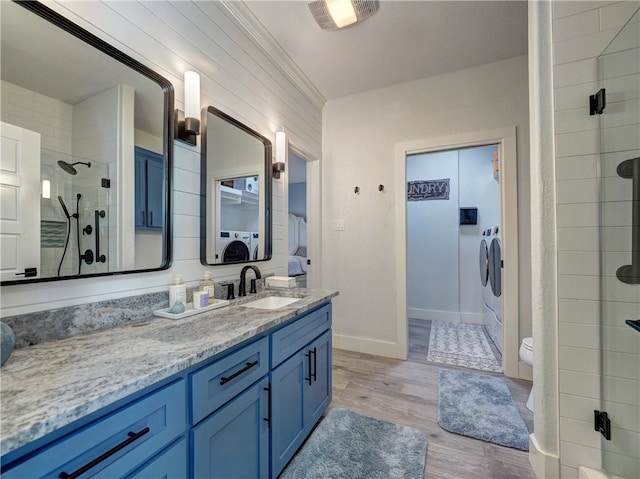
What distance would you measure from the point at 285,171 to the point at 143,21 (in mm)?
1318

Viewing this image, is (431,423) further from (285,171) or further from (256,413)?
(285,171)

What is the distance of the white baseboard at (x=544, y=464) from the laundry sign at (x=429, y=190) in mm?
3325

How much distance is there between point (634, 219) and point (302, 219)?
Answer: 17.4 feet

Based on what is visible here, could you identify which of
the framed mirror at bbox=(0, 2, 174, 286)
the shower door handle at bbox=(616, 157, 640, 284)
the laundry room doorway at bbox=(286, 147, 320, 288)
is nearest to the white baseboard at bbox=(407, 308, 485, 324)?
the laundry room doorway at bbox=(286, 147, 320, 288)

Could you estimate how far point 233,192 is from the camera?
1.88 metres

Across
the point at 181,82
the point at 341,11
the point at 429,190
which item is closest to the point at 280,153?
the point at 181,82

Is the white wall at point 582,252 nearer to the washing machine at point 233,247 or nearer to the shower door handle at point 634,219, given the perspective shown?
the shower door handle at point 634,219

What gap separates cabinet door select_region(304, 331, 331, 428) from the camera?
5.25 feet

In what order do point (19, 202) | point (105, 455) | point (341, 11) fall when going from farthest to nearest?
point (341, 11)
point (19, 202)
point (105, 455)

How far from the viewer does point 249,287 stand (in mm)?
1949

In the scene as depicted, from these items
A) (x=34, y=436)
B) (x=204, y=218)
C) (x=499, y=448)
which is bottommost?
(x=499, y=448)

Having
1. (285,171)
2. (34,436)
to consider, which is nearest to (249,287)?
(285,171)

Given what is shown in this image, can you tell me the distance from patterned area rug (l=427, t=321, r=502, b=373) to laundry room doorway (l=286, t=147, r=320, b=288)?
155 centimetres

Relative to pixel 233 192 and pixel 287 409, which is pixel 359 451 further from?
pixel 233 192
